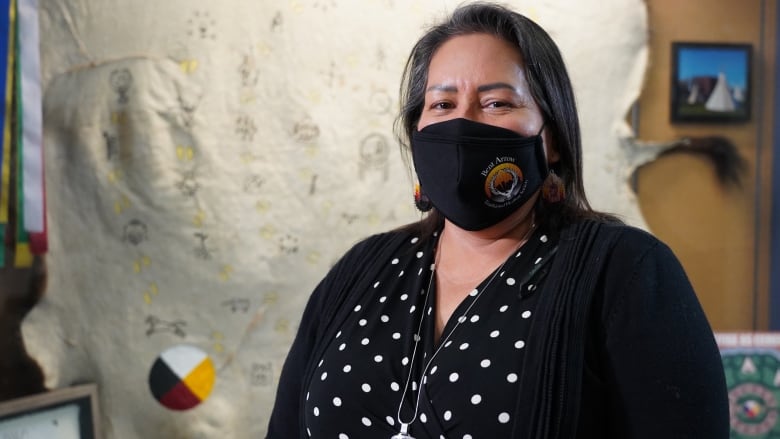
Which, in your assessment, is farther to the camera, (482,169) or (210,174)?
(210,174)

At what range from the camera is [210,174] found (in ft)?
6.22

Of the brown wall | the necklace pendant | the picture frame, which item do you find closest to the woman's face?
the necklace pendant

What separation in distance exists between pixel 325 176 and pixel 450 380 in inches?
41.6

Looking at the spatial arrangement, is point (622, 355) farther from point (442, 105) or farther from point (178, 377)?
point (178, 377)

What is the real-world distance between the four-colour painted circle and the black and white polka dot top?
87 centimetres

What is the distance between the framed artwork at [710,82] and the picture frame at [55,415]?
5.32ft

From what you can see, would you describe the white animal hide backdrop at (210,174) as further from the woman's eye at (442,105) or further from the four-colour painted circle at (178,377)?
the woman's eye at (442,105)

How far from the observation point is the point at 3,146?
5.74 feet

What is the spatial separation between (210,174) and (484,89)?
3.36 ft

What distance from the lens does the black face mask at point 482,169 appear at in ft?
3.39

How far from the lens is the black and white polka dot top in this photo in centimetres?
91

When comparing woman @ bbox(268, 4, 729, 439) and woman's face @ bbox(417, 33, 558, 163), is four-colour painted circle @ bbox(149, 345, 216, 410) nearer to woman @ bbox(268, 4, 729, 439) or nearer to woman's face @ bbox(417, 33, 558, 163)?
woman @ bbox(268, 4, 729, 439)

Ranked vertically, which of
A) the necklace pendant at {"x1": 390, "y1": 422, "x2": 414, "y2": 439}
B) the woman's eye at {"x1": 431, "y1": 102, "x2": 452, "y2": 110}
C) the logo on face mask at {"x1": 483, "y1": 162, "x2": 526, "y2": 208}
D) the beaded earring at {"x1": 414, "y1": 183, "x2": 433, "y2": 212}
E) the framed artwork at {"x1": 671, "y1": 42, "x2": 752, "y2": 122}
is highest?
the framed artwork at {"x1": 671, "y1": 42, "x2": 752, "y2": 122}

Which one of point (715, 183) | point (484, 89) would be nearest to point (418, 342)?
point (484, 89)
